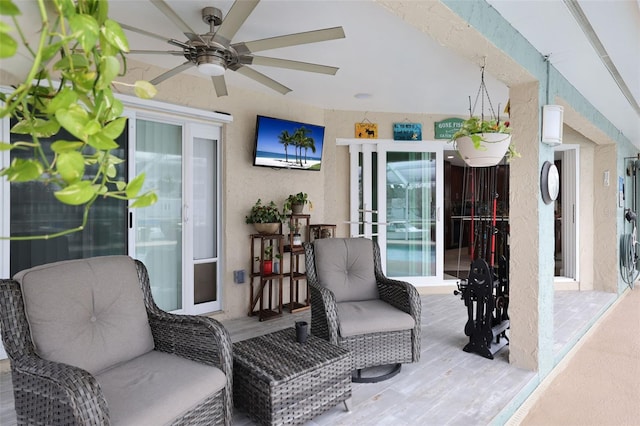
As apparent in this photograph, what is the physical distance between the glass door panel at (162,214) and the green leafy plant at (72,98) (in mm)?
3284

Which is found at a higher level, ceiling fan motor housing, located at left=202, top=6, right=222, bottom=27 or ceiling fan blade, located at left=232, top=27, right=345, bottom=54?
ceiling fan motor housing, located at left=202, top=6, right=222, bottom=27

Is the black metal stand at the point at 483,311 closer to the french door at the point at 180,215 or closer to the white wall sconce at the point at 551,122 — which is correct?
the white wall sconce at the point at 551,122

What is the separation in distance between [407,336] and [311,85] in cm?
265

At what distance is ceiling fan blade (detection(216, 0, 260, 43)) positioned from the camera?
5.99 ft

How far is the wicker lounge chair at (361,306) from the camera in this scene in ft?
8.44

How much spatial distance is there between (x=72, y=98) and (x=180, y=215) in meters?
3.58

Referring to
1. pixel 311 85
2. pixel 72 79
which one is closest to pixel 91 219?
pixel 311 85

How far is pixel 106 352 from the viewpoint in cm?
181

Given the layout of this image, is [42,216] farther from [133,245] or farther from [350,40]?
[350,40]

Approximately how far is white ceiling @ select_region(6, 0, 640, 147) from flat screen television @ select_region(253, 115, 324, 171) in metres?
0.37

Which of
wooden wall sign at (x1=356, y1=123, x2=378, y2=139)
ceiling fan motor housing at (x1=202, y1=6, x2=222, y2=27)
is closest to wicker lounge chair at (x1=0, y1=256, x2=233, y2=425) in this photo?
ceiling fan motor housing at (x1=202, y1=6, x2=222, y2=27)

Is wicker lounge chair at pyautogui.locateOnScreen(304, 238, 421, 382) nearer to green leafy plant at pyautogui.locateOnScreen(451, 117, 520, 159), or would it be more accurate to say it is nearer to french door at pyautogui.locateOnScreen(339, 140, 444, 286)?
green leafy plant at pyautogui.locateOnScreen(451, 117, 520, 159)

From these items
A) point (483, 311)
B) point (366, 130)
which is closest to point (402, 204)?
point (366, 130)

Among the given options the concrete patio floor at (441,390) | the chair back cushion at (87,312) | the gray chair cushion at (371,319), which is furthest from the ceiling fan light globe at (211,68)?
the concrete patio floor at (441,390)
